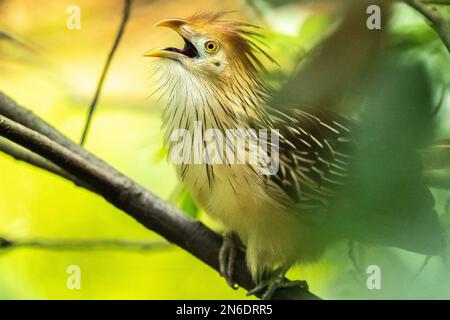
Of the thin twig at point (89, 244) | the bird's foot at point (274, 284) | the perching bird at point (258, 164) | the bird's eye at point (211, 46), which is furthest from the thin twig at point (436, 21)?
the thin twig at point (89, 244)

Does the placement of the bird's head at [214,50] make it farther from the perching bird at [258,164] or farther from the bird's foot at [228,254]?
the bird's foot at [228,254]

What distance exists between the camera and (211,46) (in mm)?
1169

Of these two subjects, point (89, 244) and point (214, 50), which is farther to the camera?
point (89, 244)

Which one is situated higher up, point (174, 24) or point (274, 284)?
point (174, 24)

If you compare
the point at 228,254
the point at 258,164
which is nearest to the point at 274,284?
the point at 228,254

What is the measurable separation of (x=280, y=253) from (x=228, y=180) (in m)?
0.16

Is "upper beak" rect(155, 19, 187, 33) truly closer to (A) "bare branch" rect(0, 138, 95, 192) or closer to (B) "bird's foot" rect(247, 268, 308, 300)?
(A) "bare branch" rect(0, 138, 95, 192)

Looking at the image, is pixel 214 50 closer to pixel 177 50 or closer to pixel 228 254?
pixel 177 50

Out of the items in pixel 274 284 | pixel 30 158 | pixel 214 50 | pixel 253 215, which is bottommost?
pixel 274 284

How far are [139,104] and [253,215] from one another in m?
0.29

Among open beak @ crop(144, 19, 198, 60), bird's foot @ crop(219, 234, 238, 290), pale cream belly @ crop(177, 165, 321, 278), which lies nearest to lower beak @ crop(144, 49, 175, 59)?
open beak @ crop(144, 19, 198, 60)

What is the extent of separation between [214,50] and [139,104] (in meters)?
0.17

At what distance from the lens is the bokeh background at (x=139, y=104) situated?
3.97 feet
